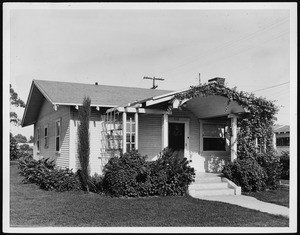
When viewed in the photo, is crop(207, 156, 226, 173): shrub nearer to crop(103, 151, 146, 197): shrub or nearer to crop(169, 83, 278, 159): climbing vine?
crop(169, 83, 278, 159): climbing vine

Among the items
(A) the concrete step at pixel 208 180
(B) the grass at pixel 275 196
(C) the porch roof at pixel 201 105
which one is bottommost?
(B) the grass at pixel 275 196

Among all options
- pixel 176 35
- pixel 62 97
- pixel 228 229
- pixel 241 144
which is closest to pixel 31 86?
pixel 62 97

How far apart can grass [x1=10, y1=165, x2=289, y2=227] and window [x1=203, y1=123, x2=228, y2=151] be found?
5240 mm

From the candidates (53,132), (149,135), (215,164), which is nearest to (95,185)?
(149,135)

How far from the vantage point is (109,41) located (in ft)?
43.1

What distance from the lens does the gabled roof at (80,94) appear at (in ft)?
45.9

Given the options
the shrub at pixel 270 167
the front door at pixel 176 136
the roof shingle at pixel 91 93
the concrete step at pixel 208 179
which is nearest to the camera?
the concrete step at pixel 208 179

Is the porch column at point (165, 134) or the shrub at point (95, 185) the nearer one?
the shrub at point (95, 185)

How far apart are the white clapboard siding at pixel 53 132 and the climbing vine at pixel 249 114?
15.7ft

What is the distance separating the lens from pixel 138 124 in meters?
14.9

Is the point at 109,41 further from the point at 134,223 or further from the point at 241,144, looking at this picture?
the point at 134,223

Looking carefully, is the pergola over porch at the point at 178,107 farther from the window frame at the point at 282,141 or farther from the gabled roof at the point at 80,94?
the window frame at the point at 282,141

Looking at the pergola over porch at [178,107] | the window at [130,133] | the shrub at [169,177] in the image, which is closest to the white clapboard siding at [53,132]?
the pergola over porch at [178,107]

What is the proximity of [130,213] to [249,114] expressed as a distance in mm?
7251
